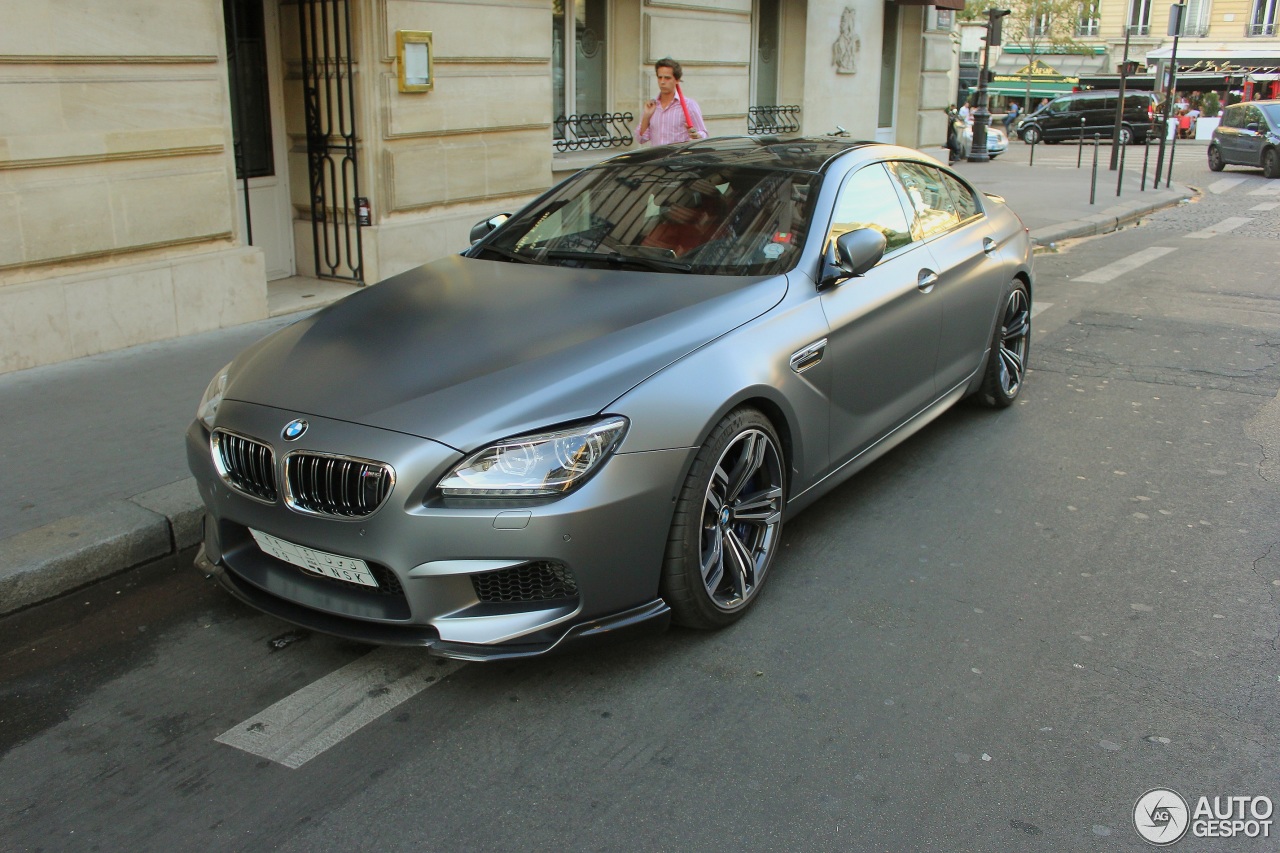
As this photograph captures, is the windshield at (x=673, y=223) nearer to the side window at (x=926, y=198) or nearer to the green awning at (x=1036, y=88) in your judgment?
the side window at (x=926, y=198)

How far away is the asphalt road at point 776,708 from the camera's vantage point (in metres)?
2.98

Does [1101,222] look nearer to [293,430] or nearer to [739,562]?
[739,562]

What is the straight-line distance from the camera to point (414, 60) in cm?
923

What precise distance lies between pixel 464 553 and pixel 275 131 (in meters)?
7.03

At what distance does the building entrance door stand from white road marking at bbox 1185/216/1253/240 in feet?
36.8

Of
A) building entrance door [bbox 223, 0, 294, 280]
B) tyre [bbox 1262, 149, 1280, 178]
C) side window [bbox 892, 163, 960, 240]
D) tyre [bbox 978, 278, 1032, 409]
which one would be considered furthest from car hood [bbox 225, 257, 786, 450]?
tyre [bbox 1262, 149, 1280, 178]

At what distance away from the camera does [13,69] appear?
6621mm

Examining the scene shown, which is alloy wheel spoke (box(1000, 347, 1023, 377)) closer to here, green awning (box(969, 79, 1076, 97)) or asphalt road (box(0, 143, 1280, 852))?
asphalt road (box(0, 143, 1280, 852))

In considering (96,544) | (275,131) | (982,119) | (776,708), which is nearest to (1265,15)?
(982,119)

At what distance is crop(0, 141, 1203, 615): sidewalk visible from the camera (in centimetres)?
446

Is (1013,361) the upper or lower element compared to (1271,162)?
lower

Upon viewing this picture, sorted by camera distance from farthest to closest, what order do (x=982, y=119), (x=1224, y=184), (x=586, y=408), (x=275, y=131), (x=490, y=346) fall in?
(x=982, y=119) < (x=1224, y=184) < (x=275, y=131) < (x=490, y=346) < (x=586, y=408)

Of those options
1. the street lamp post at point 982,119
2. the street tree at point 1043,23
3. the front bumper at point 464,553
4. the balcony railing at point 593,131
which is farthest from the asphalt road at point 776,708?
the street tree at point 1043,23

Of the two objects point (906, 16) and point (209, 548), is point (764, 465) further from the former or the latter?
point (906, 16)
